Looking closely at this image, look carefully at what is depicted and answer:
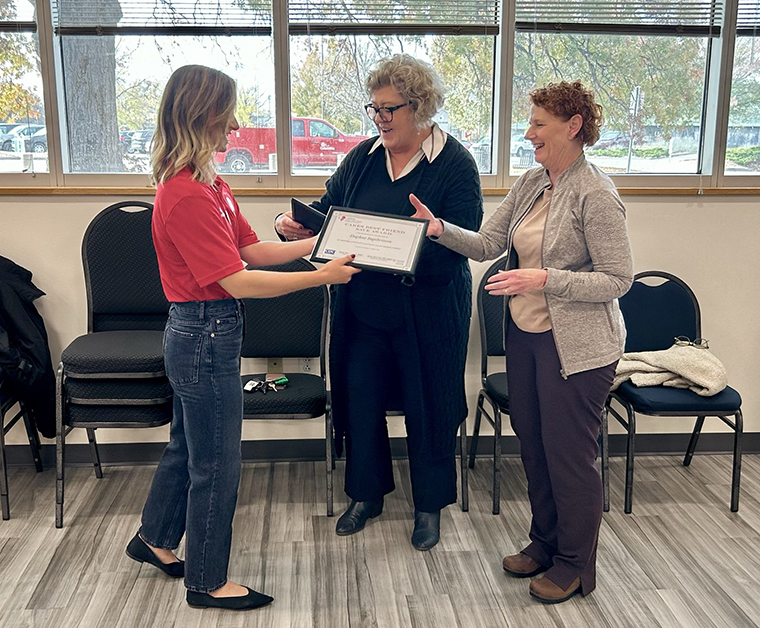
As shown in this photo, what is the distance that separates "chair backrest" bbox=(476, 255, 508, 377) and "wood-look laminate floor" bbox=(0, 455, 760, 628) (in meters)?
0.56

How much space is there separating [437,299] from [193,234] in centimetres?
96

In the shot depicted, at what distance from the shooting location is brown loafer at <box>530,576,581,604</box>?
2295 mm

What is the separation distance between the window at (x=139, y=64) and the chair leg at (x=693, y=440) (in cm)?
224

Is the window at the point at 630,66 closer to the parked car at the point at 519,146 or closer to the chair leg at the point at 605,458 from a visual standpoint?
the parked car at the point at 519,146

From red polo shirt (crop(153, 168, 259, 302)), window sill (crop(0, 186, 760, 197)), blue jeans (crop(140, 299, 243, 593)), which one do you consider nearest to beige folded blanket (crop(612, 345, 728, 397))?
window sill (crop(0, 186, 760, 197))

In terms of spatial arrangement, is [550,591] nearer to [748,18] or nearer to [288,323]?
[288,323]

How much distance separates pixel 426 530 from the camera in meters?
2.68

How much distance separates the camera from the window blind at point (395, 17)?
3.16 m

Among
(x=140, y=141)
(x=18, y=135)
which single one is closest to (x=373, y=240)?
(x=140, y=141)

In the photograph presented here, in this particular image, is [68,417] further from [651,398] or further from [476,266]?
[651,398]

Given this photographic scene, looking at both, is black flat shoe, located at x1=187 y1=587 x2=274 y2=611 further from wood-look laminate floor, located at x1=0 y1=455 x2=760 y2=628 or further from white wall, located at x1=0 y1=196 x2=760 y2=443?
white wall, located at x1=0 y1=196 x2=760 y2=443

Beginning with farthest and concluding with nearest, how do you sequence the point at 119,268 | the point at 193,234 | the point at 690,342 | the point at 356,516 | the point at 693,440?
1. the point at 693,440
2. the point at 690,342
3. the point at 119,268
4. the point at 356,516
5. the point at 193,234

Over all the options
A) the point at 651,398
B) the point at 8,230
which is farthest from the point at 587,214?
the point at 8,230

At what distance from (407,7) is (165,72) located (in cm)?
109
